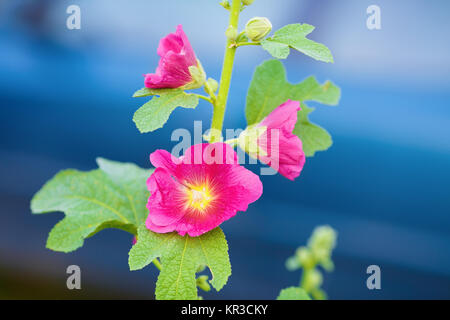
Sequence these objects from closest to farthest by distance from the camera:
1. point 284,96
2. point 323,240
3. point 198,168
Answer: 1. point 198,168
2. point 284,96
3. point 323,240

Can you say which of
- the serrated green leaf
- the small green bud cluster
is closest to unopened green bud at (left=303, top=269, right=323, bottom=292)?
the small green bud cluster

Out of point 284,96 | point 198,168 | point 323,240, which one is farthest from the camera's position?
point 323,240

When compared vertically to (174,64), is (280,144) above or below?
below

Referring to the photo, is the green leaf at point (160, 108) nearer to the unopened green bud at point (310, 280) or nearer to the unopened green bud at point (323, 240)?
the unopened green bud at point (323, 240)

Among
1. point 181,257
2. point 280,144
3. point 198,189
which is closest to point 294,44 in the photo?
point 280,144

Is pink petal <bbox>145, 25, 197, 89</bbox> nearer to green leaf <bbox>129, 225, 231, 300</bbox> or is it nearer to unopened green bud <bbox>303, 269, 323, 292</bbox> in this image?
green leaf <bbox>129, 225, 231, 300</bbox>

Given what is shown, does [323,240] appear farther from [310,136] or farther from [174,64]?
[174,64]
